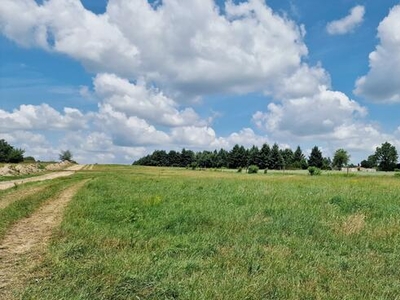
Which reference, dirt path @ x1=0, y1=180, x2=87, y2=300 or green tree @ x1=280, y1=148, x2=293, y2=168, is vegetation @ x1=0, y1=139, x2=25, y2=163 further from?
dirt path @ x1=0, y1=180, x2=87, y2=300

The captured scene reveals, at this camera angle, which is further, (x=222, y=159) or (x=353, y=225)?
(x=222, y=159)

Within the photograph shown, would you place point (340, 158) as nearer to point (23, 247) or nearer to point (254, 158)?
point (254, 158)

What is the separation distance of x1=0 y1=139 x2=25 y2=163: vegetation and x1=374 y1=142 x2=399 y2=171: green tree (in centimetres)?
13668

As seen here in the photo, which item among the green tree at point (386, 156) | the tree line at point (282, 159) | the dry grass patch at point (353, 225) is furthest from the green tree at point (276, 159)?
the dry grass patch at point (353, 225)

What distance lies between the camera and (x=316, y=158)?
502 feet

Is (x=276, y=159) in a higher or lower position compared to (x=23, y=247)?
higher

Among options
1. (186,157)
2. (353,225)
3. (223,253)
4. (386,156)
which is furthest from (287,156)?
(223,253)

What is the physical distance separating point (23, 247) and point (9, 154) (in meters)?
131

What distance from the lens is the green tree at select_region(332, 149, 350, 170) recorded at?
14638 centimetres

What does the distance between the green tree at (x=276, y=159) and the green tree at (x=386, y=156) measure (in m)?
46.7

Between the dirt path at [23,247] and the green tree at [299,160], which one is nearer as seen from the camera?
the dirt path at [23,247]

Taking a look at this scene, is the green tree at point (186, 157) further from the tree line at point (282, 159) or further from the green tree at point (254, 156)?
the green tree at point (254, 156)

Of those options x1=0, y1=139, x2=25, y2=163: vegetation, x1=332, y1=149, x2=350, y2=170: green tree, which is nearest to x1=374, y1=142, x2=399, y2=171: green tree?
x1=332, y1=149, x2=350, y2=170: green tree

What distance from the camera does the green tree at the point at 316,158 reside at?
152500 mm
